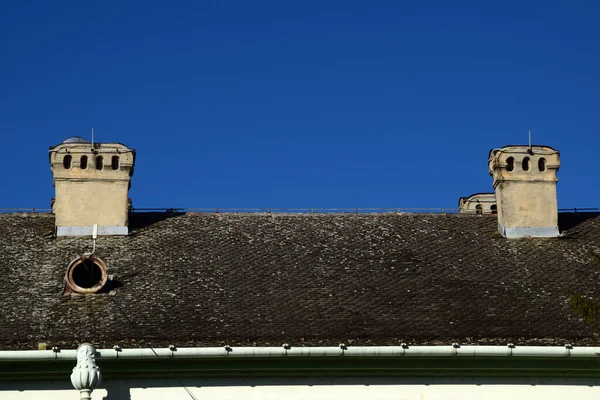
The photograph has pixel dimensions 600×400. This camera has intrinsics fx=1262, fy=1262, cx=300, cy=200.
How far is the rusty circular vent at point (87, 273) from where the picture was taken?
90.5 feet

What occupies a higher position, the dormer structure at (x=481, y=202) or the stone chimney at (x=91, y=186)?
the dormer structure at (x=481, y=202)

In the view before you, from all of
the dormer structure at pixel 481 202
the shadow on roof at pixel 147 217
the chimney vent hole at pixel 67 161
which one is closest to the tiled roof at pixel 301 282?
the shadow on roof at pixel 147 217

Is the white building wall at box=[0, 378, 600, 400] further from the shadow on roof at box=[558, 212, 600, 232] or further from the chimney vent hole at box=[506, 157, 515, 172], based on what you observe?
the chimney vent hole at box=[506, 157, 515, 172]

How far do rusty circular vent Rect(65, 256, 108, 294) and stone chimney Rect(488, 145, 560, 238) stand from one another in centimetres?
1085

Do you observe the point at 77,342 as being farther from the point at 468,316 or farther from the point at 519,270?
the point at 519,270

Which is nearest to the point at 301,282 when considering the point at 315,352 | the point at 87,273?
the point at 315,352

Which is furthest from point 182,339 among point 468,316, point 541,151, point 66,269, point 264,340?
point 541,151

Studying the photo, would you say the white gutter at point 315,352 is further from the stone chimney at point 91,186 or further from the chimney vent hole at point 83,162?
the chimney vent hole at point 83,162

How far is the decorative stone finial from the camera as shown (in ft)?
76.8

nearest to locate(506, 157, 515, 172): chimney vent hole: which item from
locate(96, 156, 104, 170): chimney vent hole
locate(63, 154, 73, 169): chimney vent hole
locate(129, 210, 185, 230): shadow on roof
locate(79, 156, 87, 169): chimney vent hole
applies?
locate(129, 210, 185, 230): shadow on roof

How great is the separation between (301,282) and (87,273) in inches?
188

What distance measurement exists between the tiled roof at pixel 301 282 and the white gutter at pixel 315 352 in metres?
0.31

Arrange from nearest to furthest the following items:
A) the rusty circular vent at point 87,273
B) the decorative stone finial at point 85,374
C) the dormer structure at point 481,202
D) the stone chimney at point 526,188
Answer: the decorative stone finial at point 85,374 → the rusty circular vent at point 87,273 → the stone chimney at point 526,188 → the dormer structure at point 481,202

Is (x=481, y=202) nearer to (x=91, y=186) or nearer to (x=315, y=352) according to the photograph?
(x=91, y=186)
